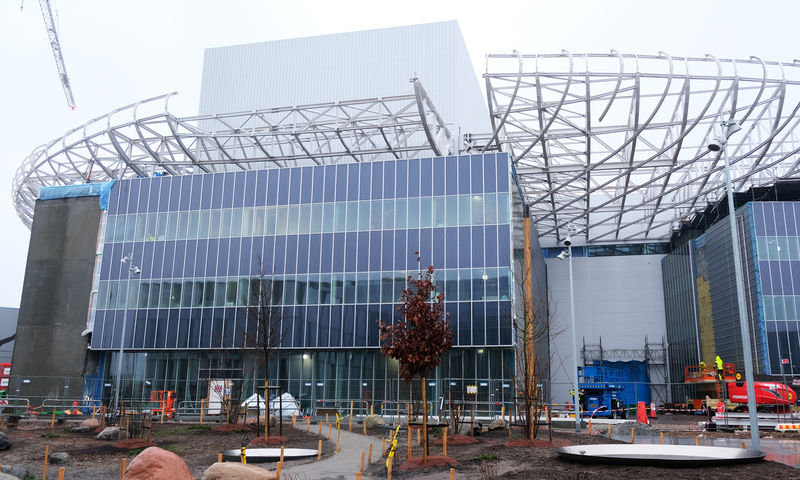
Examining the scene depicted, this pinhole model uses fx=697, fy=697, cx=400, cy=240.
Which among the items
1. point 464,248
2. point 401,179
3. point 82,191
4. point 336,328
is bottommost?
point 336,328

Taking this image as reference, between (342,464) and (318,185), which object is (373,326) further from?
(342,464)

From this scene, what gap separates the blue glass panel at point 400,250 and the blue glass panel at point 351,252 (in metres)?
2.88

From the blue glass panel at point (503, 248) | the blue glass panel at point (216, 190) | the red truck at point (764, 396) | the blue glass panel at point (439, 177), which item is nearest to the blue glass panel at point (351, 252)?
the blue glass panel at point (439, 177)

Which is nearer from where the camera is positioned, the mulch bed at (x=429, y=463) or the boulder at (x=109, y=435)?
the mulch bed at (x=429, y=463)

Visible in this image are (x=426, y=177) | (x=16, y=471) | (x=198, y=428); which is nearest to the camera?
(x=16, y=471)

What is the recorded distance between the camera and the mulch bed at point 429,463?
18828mm

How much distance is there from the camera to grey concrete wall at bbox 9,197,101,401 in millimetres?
53188

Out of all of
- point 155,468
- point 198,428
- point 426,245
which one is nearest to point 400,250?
point 426,245

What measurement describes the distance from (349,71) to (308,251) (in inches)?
1409

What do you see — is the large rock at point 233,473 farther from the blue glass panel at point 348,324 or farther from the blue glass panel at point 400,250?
the blue glass panel at point 400,250

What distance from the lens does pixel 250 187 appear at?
53.7 m

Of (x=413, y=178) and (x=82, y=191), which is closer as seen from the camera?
(x=413, y=178)

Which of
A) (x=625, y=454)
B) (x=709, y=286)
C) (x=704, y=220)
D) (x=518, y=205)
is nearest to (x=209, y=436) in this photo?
(x=625, y=454)

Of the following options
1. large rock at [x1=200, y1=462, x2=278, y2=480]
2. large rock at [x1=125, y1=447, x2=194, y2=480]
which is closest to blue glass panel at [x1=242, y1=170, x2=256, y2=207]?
large rock at [x1=125, y1=447, x2=194, y2=480]
